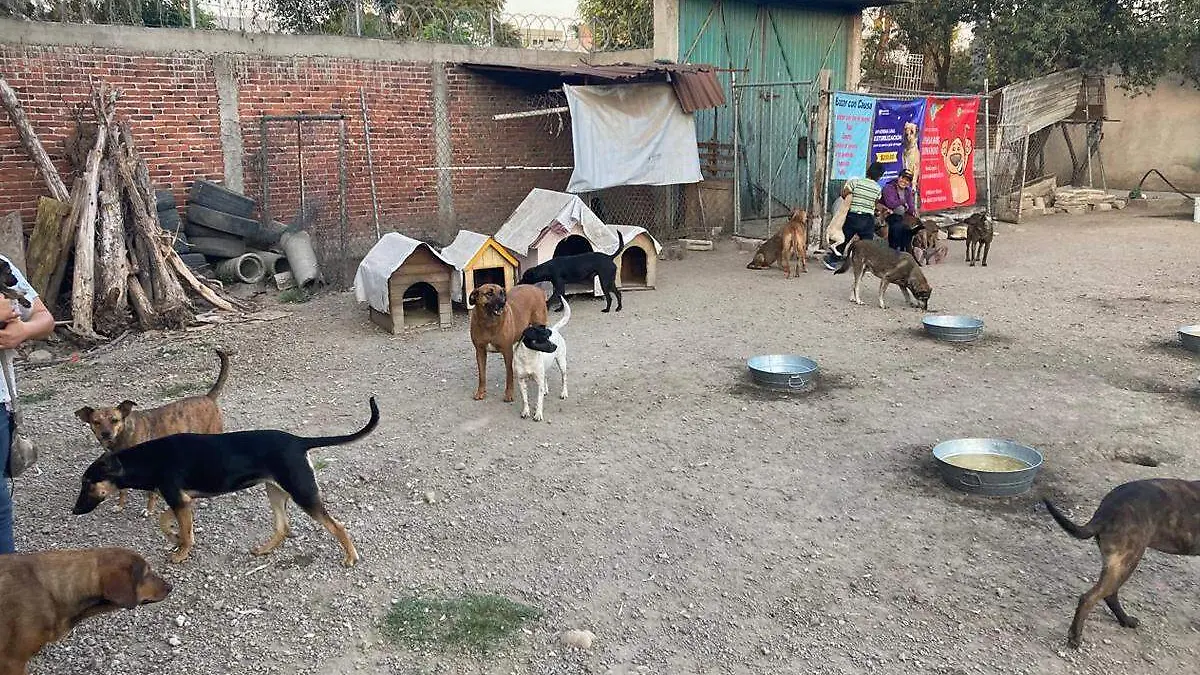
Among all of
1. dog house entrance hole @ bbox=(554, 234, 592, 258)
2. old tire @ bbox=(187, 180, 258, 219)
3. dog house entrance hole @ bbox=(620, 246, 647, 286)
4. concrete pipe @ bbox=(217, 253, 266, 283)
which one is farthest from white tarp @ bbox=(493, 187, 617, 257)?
old tire @ bbox=(187, 180, 258, 219)

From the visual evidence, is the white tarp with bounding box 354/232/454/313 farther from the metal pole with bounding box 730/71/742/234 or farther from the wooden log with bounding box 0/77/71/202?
the metal pole with bounding box 730/71/742/234

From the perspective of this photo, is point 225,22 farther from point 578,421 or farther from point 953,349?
point 953,349

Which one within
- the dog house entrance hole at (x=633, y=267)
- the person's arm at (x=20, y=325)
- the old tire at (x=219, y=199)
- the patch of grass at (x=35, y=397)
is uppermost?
the old tire at (x=219, y=199)

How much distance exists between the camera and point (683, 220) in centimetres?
1525

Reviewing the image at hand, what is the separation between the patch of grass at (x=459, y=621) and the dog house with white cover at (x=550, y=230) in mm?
6232

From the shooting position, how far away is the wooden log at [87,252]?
27.6 ft

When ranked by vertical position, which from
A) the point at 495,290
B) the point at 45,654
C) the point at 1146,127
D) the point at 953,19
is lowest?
the point at 45,654

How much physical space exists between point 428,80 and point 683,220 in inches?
200

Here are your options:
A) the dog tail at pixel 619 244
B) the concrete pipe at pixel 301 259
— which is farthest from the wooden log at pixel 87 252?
the dog tail at pixel 619 244

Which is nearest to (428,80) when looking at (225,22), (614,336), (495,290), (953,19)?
(225,22)

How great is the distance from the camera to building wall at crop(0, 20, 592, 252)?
32.7 feet

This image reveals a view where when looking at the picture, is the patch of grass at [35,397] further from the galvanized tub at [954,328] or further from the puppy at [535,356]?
the galvanized tub at [954,328]

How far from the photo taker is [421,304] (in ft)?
32.2

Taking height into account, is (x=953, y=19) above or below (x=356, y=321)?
above
